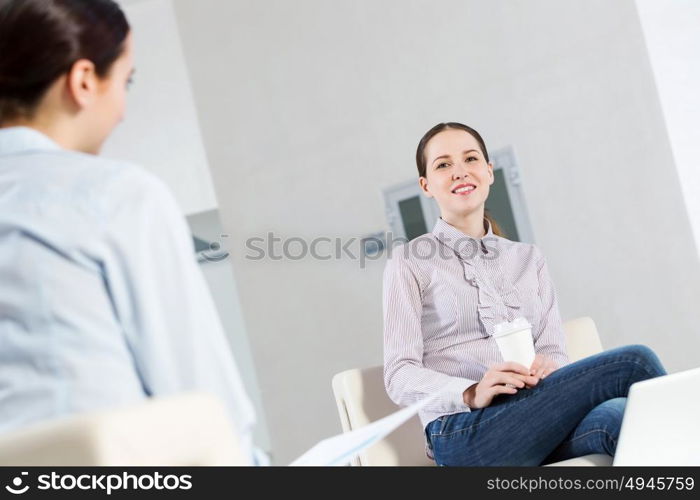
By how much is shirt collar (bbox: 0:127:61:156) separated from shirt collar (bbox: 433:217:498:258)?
1.35 m

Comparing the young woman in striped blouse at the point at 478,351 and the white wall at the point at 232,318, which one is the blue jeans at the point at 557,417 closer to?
the young woman in striped blouse at the point at 478,351

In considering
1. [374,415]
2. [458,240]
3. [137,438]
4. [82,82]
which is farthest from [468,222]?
[137,438]

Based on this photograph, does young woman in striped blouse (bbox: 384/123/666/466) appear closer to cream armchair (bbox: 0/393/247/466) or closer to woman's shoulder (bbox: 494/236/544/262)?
woman's shoulder (bbox: 494/236/544/262)

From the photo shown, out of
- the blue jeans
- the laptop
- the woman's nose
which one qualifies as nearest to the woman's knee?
the blue jeans

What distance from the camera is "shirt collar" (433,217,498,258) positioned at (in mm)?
2148

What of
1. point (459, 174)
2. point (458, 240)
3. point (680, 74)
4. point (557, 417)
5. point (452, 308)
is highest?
point (680, 74)

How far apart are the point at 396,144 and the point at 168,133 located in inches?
111

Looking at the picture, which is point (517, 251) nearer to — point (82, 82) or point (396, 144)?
point (82, 82)

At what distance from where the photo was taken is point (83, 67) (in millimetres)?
901

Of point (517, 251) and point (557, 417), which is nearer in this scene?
point (557, 417)

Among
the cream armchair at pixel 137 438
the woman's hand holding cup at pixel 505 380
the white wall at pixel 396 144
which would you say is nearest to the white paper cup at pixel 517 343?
the woman's hand holding cup at pixel 505 380

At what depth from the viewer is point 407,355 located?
1.93 m
